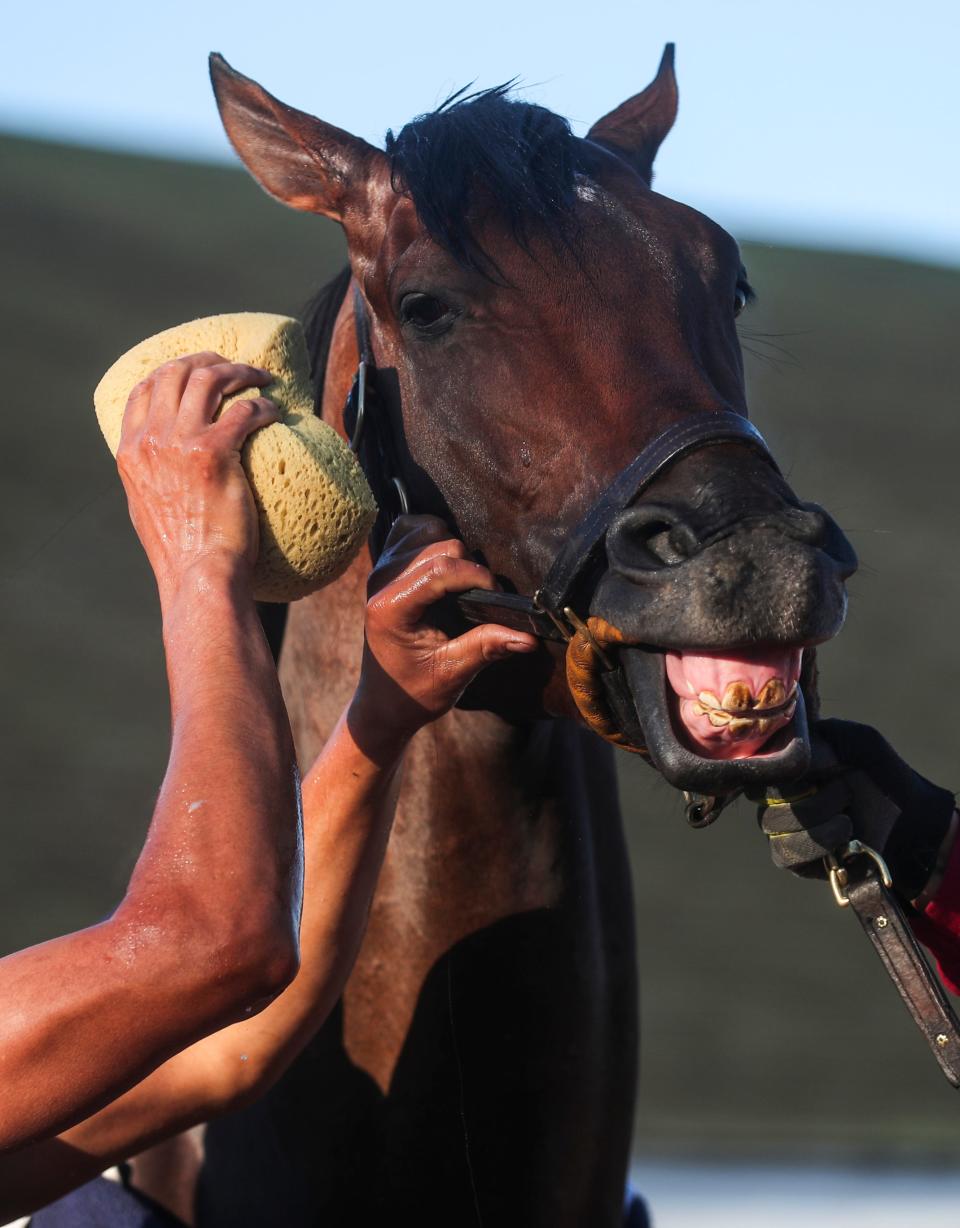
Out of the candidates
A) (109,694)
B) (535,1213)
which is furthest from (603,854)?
(109,694)

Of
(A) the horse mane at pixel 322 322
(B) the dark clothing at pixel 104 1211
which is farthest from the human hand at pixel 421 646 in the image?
(B) the dark clothing at pixel 104 1211

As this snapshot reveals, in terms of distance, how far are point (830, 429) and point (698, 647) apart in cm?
1675

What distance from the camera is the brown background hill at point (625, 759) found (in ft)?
30.9

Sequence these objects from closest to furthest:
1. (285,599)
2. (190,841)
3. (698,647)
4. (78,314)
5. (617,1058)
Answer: (190,841), (698,647), (285,599), (617,1058), (78,314)

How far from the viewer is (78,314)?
1584 centimetres

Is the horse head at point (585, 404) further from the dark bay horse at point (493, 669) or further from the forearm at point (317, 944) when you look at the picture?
the forearm at point (317, 944)

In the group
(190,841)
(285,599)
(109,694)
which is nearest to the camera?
(190,841)

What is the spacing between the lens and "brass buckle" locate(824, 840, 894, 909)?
6.50 feet

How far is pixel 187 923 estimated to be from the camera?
1.43m

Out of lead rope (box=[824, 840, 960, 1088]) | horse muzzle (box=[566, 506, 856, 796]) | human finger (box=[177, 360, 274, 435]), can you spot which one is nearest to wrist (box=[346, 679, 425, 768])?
horse muzzle (box=[566, 506, 856, 796])

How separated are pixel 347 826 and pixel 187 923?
699mm

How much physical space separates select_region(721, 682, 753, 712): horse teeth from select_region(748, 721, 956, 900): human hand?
0.35 meters

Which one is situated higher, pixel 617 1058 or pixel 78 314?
pixel 617 1058

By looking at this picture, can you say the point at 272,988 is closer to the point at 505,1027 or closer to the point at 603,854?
the point at 505,1027
